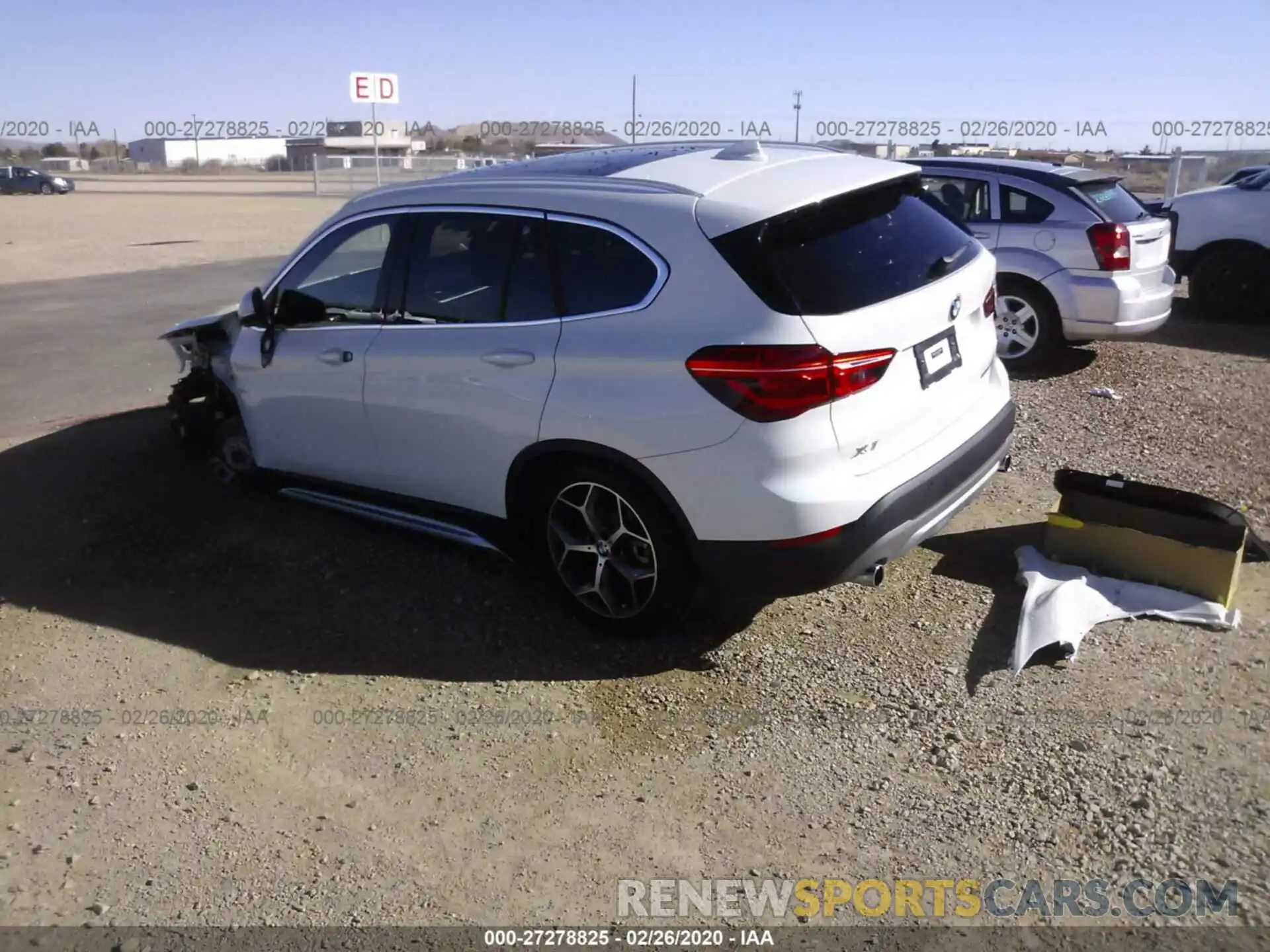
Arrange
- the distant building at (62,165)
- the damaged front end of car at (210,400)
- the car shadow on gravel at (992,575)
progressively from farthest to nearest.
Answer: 1. the distant building at (62,165)
2. the damaged front end of car at (210,400)
3. the car shadow on gravel at (992,575)

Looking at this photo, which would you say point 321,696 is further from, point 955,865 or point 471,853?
point 955,865

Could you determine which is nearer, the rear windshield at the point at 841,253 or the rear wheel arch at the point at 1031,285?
the rear windshield at the point at 841,253

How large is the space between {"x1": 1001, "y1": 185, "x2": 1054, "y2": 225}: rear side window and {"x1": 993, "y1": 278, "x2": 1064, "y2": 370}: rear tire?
0.48 metres

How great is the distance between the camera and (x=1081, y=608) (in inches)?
171

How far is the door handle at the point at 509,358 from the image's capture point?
420 centimetres

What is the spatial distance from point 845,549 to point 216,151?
99.4 metres

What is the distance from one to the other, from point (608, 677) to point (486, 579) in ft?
3.38

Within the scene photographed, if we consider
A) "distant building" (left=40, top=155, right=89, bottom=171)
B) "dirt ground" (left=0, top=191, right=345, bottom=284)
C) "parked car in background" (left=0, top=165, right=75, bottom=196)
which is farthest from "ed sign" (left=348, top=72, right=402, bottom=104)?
"distant building" (left=40, top=155, right=89, bottom=171)

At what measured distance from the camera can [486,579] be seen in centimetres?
495

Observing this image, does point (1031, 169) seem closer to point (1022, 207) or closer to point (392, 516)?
point (1022, 207)

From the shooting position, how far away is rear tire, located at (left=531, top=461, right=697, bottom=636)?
402 centimetres

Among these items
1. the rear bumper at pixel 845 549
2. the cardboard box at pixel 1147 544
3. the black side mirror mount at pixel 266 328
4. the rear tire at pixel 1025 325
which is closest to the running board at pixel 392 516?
the black side mirror mount at pixel 266 328

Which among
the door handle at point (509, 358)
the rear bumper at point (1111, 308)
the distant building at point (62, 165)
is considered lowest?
the rear bumper at point (1111, 308)

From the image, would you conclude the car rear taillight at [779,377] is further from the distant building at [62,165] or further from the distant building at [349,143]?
the distant building at [62,165]
